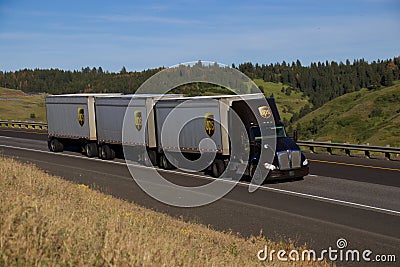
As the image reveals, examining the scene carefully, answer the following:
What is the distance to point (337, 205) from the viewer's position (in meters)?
18.2

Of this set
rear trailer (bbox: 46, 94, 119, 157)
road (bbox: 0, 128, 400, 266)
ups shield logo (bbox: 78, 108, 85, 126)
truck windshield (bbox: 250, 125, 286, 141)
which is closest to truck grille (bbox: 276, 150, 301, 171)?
road (bbox: 0, 128, 400, 266)

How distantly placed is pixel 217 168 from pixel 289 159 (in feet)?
10.8

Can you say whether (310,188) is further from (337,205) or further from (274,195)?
(337,205)

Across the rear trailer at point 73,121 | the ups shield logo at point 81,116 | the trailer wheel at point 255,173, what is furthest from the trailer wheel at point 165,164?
the ups shield logo at point 81,116

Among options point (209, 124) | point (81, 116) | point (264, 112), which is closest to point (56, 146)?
point (81, 116)

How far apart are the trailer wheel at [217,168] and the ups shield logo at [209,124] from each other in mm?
1161

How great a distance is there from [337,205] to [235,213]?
10.8 feet

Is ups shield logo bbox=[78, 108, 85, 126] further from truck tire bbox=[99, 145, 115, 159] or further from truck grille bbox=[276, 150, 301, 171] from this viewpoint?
truck grille bbox=[276, 150, 301, 171]

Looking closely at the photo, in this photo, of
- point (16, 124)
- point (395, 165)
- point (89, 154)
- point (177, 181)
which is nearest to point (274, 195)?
point (177, 181)

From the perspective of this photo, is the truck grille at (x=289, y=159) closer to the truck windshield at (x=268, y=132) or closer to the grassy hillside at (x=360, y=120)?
the truck windshield at (x=268, y=132)

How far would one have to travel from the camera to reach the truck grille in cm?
2223

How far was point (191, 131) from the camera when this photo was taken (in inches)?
984

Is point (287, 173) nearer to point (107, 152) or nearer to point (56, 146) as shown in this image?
point (107, 152)

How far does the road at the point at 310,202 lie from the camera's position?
14.6 meters
